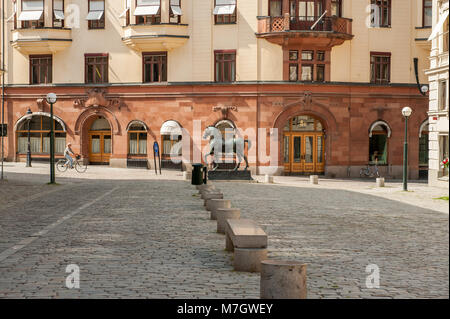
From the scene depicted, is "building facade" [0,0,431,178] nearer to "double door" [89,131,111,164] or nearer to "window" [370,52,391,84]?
"window" [370,52,391,84]

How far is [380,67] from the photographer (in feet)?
133

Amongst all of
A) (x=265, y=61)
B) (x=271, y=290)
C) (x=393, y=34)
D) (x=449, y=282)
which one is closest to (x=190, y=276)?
(x=271, y=290)

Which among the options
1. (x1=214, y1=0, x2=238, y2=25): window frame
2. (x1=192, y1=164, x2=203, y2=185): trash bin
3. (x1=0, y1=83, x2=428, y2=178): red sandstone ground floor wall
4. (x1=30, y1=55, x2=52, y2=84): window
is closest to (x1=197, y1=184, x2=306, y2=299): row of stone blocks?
(x1=192, y1=164, x2=203, y2=185): trash bin

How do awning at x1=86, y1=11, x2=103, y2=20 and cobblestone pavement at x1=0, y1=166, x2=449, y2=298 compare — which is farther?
awning at x1=86, y1=11, x2=103, y2=20

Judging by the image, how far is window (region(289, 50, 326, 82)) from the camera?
3978cm

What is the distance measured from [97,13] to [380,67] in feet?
58.3

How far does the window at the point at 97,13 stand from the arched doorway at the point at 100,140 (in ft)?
19.3

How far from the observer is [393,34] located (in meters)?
40.6

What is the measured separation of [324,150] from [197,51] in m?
9.84

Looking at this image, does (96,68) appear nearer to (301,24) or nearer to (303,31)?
(301,24)

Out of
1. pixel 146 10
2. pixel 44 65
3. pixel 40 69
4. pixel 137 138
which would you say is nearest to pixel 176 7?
pixel 146 10

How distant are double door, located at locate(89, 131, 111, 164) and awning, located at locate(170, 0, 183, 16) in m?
8.92
